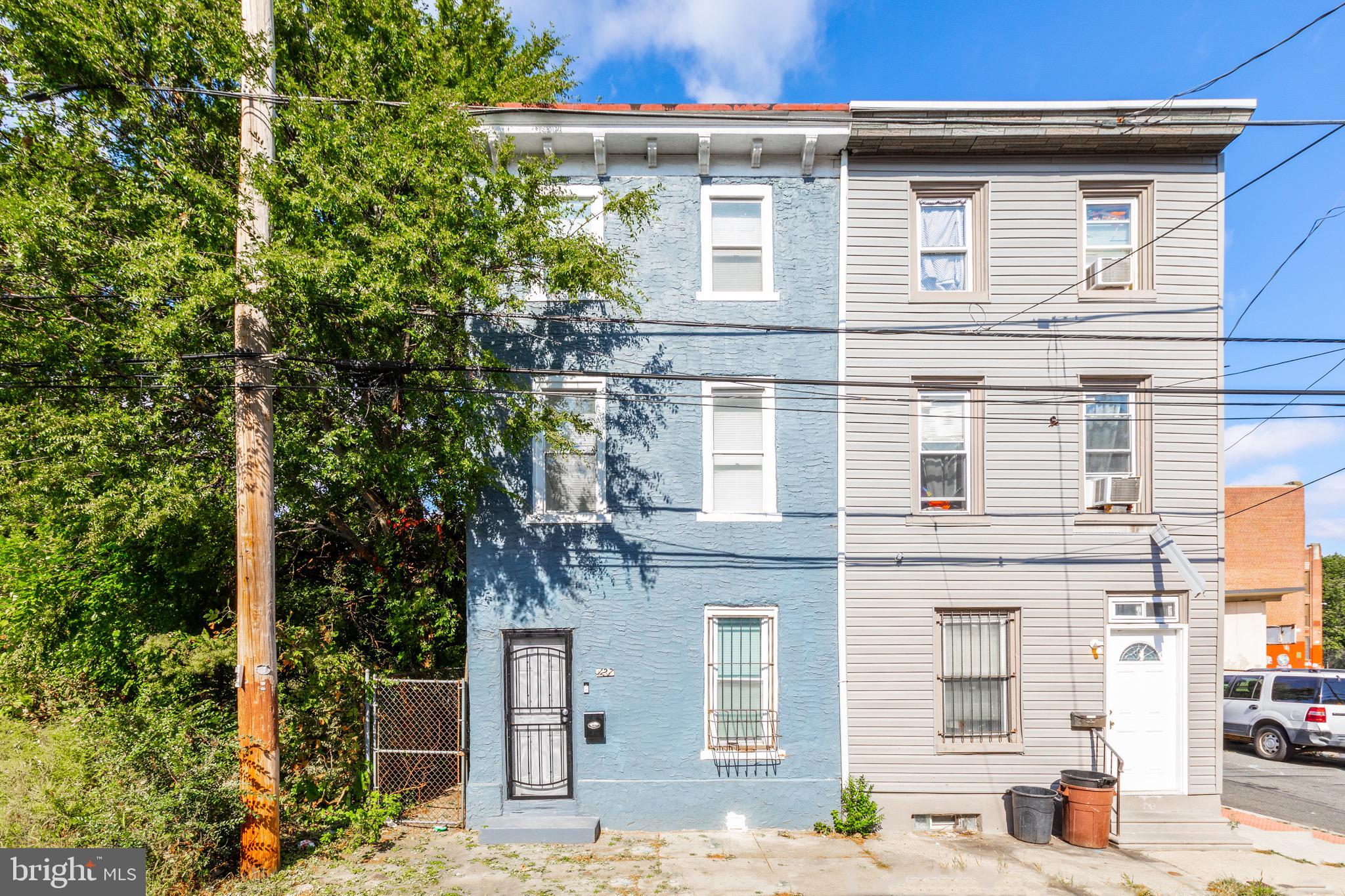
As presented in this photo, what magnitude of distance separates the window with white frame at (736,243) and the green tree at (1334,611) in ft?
131

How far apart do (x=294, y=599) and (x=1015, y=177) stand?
11.6 m

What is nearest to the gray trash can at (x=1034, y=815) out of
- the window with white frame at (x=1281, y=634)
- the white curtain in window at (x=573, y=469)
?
the white curtain in window at (x=573, y=469)

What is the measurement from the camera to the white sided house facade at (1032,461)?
871cm

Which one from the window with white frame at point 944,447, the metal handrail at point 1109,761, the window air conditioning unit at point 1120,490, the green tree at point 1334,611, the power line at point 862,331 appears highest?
the power line at point 862,331

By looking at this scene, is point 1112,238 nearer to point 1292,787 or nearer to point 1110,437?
point 1110,437

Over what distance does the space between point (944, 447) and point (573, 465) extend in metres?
5.09

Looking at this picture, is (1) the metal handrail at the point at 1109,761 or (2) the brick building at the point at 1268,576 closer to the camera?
(1) the metal handrail at the point at 1109,761

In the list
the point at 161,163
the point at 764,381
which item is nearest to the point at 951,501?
the point at 764,381

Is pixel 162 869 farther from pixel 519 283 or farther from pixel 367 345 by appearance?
pixel 519 283

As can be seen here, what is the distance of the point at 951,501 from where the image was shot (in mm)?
9070

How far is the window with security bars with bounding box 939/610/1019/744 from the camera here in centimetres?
884
